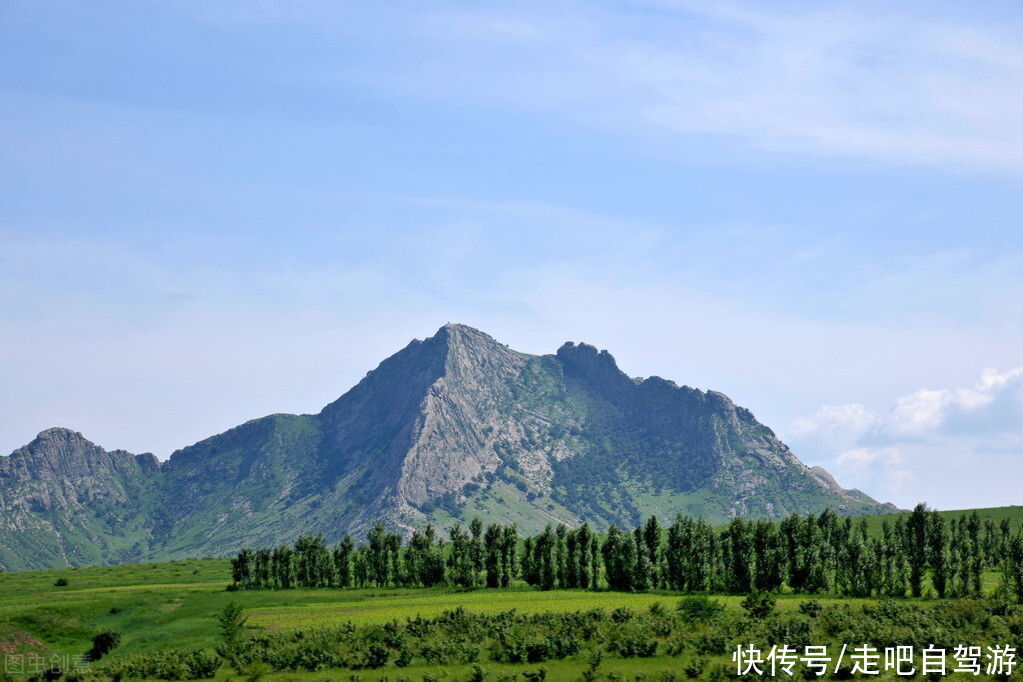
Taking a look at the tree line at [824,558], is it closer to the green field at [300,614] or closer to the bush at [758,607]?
the green field at [300,614]

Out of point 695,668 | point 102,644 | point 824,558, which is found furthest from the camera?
point 824,558

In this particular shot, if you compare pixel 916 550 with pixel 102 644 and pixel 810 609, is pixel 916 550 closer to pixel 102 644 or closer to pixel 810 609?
pixel 810 609

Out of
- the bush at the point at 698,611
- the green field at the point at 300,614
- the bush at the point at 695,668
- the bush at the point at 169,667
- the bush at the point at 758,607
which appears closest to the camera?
the bush at the point at 695,668

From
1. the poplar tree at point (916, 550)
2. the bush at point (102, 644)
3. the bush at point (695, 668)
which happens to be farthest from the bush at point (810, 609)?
the bush at point (102, 644)

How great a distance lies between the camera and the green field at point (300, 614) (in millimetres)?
102062

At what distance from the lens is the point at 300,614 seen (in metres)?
156

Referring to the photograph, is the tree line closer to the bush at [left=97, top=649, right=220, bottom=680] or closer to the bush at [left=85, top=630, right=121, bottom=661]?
the bush at [left=85, top=630, right=121, bottom=661]

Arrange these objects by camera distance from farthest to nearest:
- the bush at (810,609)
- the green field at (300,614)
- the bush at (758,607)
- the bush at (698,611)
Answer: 1. the bush at (758,607)
2. the bush at (810,609)
3. the bush at (698,611)
4. the green field at (300,614)

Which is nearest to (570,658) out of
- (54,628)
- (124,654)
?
(124,654)

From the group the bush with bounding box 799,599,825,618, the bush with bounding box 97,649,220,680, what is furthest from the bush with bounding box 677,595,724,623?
the bush with bounding box 97,649,220,680

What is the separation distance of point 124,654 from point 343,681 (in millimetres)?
37398

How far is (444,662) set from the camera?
105 metres

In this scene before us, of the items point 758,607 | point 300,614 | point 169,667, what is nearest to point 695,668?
point 758,607

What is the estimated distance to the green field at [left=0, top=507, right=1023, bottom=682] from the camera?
102m
